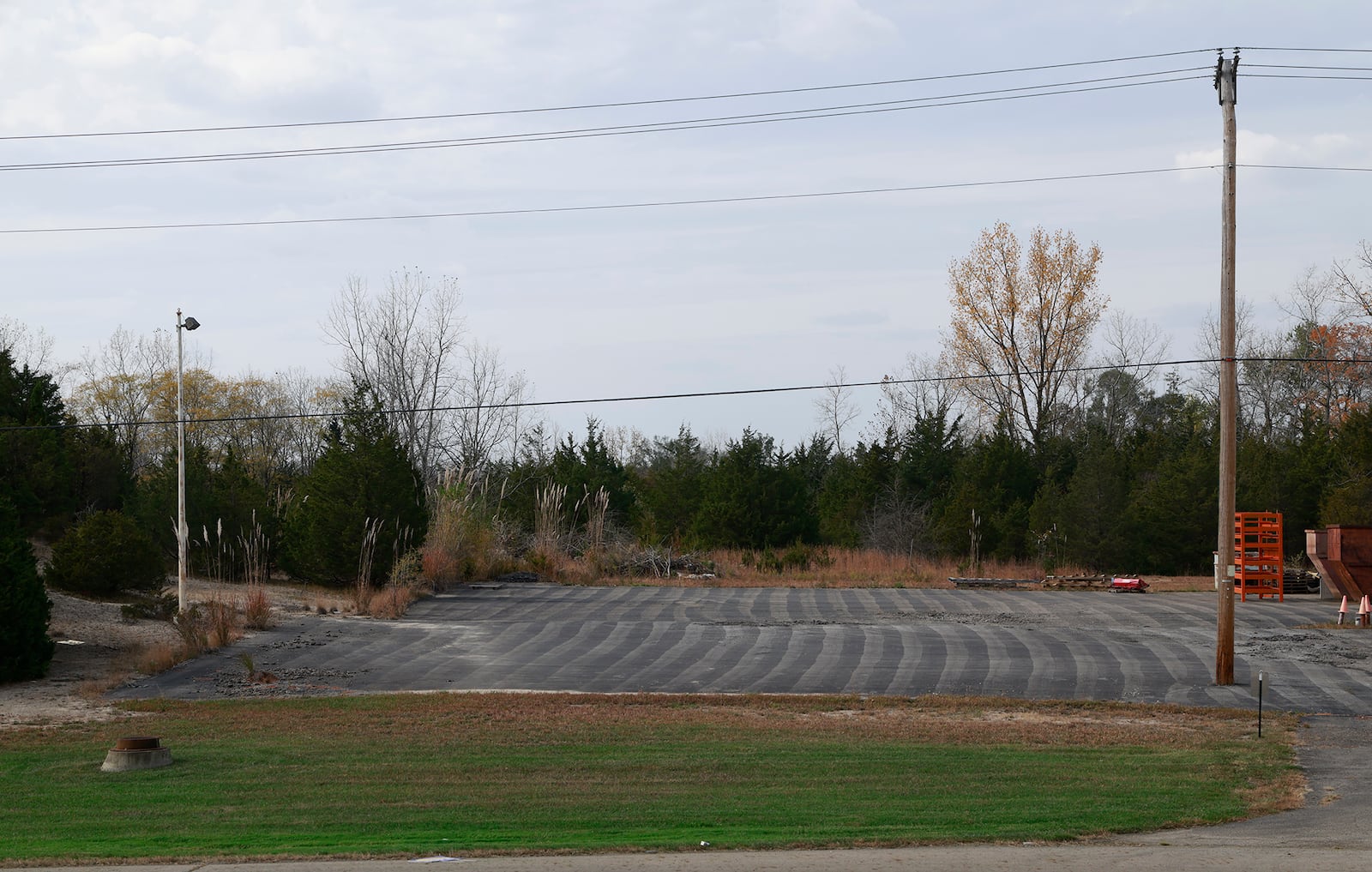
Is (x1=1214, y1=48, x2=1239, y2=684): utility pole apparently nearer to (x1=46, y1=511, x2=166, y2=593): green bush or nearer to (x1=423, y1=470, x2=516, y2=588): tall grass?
(x1=423, y1=470, x2=516, y2=588): tall grass

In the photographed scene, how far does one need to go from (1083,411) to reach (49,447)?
46.8 m

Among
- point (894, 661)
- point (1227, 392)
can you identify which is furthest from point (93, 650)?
point (1227, 392)

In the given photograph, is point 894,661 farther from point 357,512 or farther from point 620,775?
point 357,512

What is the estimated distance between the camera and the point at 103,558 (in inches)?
1003

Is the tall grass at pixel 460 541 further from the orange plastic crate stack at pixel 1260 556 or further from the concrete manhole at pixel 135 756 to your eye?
the orange plastic crate stack at pixel 1260 556

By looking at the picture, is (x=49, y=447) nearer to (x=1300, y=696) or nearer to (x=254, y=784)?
(x=254, y=784)

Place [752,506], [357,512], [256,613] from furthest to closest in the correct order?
1. [752,506]
2. [357,512]
3. [256,613]

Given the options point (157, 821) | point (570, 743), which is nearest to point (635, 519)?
point (570, 743)

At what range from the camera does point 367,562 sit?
2817 centimetres

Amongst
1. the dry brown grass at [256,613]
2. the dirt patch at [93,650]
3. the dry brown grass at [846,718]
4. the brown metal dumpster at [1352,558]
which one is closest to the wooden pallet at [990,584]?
the brown metal dumpster at [1352,558]

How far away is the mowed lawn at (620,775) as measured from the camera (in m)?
9.01

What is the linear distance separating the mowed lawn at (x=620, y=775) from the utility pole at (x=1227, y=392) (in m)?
2.33

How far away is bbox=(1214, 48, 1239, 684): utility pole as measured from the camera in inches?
698

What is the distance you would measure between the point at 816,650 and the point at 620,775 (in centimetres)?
1010
